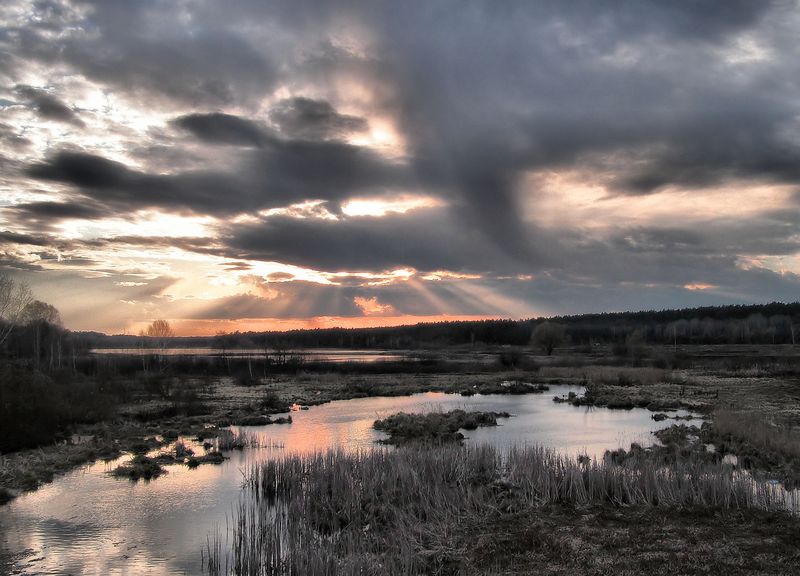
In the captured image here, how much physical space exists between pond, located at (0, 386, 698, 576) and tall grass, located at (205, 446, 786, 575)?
1238 millimetres

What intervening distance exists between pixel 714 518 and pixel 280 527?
36.2 feet

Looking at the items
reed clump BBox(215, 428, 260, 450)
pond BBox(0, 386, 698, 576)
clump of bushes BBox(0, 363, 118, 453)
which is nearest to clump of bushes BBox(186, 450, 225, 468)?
pond BBox(0, 386, 698, 576)

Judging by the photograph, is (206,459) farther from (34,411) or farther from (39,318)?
(39,318)

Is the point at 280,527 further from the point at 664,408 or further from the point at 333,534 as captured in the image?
the point at 664,408

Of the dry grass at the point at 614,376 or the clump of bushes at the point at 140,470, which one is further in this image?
the dry grass at the point at 614,376

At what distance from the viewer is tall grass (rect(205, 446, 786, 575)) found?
13312 millimetres

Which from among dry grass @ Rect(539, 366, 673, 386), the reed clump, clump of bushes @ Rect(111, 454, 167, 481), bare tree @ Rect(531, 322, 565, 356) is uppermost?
bare tree @ Rect(531, 322, 565, 356)

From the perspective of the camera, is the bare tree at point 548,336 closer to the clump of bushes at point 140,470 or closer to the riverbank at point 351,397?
the riverbank at point 351,397

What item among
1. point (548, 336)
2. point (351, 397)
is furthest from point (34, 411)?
point (548, 336)

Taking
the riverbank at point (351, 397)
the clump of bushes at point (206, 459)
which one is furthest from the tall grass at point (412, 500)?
the riverbank at point (351, 397)

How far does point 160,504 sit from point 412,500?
8481 mm

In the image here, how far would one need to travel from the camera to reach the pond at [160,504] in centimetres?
1441

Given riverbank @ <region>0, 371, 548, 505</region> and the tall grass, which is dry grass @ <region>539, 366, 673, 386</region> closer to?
riverbank @ <region>0, 371, 548, 505</region>

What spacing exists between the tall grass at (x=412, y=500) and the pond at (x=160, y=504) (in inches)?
48.7
